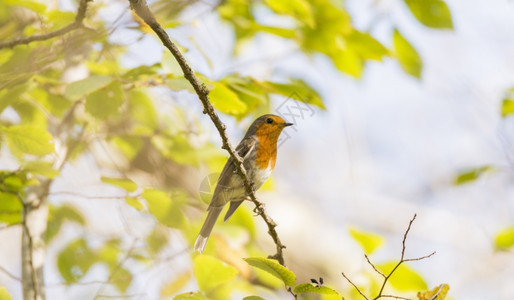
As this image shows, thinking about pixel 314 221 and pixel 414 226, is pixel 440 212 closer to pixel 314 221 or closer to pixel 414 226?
pixel 414 226

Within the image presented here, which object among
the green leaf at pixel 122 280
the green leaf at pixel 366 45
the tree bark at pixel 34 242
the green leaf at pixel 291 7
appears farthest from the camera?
the green leaf at pixel 366 45

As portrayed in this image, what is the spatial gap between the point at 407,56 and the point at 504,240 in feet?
4.10

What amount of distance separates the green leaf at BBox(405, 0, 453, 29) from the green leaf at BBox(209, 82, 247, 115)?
1.35m

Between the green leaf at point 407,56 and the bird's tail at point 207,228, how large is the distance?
56.9 inches

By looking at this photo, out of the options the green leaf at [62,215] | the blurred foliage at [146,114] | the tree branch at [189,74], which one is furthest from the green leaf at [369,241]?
the green leaf at [62,215]

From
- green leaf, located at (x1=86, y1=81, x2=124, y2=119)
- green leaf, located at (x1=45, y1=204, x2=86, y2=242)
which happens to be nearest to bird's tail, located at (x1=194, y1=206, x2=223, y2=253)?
green leaf, located at (x1=86, y1=81, x2=124, y2=119)

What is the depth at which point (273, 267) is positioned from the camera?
1742 millimetres

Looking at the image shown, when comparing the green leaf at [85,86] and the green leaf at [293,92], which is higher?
the green leaf at [293,92]

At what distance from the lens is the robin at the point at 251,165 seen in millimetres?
2949

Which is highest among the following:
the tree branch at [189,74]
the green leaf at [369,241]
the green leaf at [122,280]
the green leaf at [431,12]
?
the green leaf at [431,12]

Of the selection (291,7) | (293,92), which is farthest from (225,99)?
(291,7)

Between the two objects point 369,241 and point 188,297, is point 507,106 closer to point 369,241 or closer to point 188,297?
point 369,241

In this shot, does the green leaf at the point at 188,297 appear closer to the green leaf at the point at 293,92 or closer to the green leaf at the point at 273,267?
the green leaf at the point at 273,267

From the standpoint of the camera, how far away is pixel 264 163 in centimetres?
320
